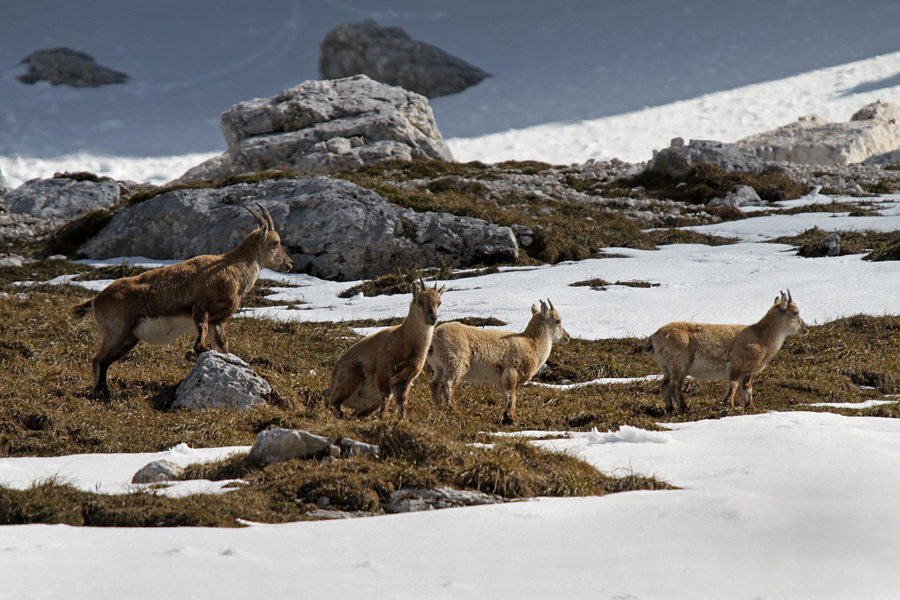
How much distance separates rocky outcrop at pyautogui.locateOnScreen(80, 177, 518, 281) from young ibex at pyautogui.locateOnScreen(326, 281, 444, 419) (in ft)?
54.1

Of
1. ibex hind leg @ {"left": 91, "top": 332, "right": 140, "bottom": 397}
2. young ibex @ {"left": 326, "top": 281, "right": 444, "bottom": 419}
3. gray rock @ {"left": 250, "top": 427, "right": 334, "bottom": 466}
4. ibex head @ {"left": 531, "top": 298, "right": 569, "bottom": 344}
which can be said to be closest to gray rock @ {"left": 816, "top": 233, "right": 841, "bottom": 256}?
ibex head @ {"left": 531, "top": 298, "right": 569, "bottom": 344}

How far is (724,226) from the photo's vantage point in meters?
33.5

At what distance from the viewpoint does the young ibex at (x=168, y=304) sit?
38.1 feet

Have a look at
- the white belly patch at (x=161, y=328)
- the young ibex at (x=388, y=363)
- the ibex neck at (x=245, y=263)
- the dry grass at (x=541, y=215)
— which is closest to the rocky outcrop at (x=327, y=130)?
the dry grass at (x=541, y=215)

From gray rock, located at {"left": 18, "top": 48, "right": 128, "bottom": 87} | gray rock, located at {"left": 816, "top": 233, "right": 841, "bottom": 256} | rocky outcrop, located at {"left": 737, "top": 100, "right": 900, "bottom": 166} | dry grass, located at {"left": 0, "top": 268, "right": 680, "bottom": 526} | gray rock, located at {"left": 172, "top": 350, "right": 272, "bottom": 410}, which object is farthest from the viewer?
gray rock, located at {"left": 18, "top": 48, "right": 128, "bottom": 87}

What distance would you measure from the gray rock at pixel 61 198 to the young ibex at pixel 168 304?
31877 millimetres

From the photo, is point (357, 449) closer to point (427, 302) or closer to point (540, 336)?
point (427, 302)

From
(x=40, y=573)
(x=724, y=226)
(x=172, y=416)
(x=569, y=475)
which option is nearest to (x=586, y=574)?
(x=569, y=475)

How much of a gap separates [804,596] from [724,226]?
31.0 m

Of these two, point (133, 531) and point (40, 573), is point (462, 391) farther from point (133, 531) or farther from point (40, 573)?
point (40, 573)

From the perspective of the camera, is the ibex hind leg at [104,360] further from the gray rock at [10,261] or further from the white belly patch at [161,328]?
the gray rock at [10,261]

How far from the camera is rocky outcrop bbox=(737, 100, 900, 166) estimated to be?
60.4 m

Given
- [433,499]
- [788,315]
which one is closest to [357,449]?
[433,499]

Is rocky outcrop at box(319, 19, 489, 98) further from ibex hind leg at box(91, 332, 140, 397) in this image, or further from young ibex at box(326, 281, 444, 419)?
young ibex at box(326, 281, 444, 419)
